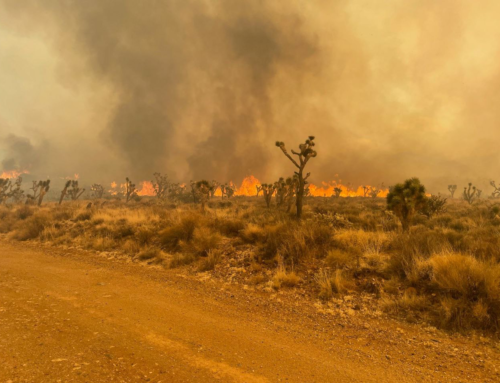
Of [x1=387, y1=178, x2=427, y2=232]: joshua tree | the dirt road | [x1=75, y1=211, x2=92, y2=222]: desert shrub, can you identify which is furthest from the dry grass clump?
[x1=75, y1=211, x2=92, y2=222]: desert shrub

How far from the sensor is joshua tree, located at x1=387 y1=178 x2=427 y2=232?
12.6 m

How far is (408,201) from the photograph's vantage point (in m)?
12.6

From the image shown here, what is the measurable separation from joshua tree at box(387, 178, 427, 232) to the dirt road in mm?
9595

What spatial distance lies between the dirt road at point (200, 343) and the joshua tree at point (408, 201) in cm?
959

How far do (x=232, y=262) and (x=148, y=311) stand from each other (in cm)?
398

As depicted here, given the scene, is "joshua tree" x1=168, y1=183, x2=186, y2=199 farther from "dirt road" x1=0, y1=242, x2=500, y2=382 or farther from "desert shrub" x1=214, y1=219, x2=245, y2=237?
"dirt road" x1=0, y1=242, x2=500, y2=382

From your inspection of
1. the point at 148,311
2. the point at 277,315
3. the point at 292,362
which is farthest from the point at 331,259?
the point at 148,311

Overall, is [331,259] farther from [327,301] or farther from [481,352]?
[481,352]

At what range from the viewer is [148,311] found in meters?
5.23

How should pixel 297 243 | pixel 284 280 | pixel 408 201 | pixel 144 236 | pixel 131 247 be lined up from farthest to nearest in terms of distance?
1. pixel 408 201
2. pixel 144 236
3. pixel 131 247
4. pixel 297 243
5. pixel 284 280

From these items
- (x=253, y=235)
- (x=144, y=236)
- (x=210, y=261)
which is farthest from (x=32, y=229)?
(x=253, y=235)

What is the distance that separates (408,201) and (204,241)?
1084 cm

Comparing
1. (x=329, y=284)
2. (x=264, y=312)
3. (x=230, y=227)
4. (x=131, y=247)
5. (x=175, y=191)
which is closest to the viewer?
(x=264, y=312)

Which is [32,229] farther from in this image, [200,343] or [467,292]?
[467,292]
